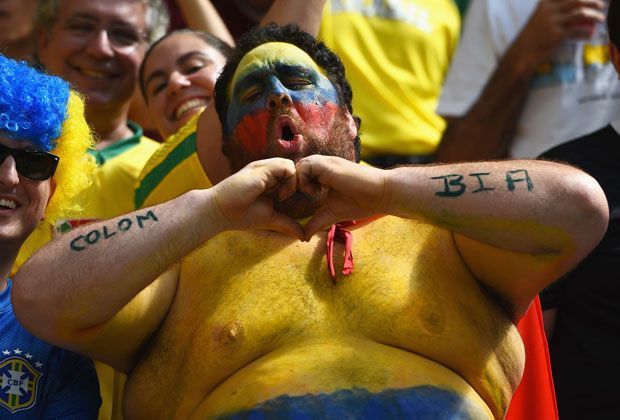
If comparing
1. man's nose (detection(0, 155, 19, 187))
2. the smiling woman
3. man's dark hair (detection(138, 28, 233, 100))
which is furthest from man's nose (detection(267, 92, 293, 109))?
man's dark hair (detection(138, 28, 233, 100))

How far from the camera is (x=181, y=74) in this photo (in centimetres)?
490

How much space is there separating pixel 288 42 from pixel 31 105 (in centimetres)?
80

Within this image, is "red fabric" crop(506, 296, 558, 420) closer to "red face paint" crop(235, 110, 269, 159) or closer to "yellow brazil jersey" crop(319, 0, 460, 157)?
"red face paint" crop(235, 110, 269, 159)

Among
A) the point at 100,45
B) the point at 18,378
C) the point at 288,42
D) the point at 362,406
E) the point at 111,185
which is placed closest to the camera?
the point at 362,406

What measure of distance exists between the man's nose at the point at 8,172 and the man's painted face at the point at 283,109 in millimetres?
650

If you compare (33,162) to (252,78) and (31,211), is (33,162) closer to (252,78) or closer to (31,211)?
(31,211)

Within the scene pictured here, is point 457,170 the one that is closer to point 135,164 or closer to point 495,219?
point 495,219

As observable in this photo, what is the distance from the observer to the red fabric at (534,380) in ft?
11.8

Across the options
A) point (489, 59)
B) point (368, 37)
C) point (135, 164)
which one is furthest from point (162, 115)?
point (489, 59)

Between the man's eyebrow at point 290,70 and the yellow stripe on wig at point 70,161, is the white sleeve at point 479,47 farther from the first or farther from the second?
the yellow stripe on wig at point 70,161

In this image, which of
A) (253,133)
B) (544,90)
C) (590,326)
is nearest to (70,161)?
(253,133)

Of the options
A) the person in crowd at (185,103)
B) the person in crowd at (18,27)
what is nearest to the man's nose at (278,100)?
the person in crowd at (185,103)

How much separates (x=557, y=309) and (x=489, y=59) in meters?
1.38

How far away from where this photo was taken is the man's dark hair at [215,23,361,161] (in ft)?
12.2
